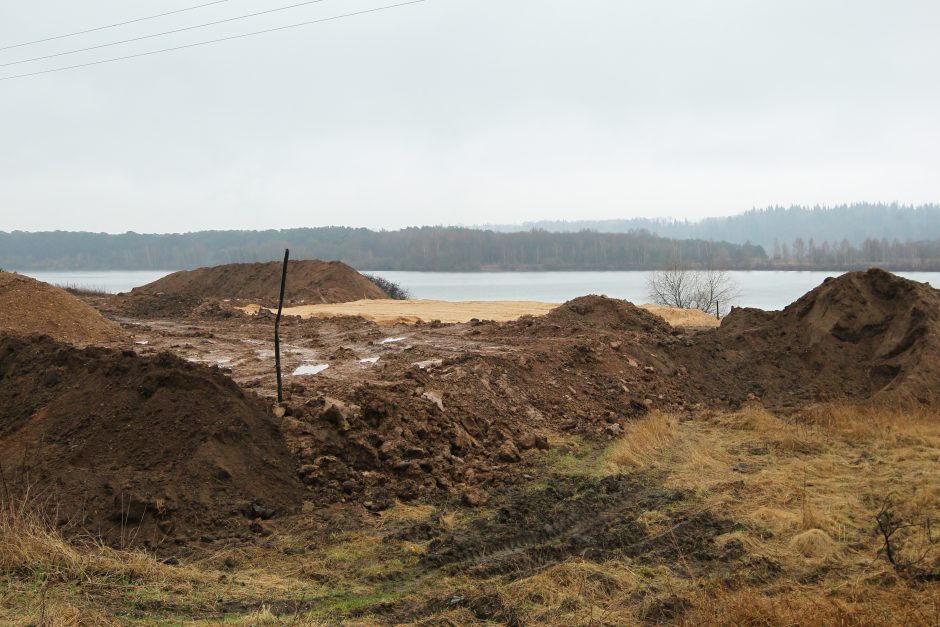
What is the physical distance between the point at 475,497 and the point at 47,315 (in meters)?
14.4

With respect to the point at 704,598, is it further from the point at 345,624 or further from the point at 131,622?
the point at 131,622

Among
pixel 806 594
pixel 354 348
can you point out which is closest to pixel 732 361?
pixel 354 348

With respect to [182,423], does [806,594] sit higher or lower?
lower

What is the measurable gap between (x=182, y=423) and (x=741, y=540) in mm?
5078

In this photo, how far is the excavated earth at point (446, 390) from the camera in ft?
23.0

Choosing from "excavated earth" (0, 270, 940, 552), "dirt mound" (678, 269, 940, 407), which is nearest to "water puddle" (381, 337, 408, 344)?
"excavated earth" (0, 270, 940, 552)

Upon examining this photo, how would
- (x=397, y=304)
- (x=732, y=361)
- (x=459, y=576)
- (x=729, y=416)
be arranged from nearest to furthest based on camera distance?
1. (x=459, y=576)
2. (x=729, y=416)
3. (x=732, y=361)
4. (x=397, y=304)

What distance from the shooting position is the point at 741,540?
240 inches

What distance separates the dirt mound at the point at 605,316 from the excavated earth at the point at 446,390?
6cm

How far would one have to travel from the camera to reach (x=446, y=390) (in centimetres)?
1022

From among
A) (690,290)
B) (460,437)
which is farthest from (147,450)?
(690,290)

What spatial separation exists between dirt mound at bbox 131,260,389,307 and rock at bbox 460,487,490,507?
3232 cm

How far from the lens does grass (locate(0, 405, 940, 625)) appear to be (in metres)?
4.61

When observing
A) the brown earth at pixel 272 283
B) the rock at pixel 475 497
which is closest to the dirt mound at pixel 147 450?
the rock at pixel 475 497
